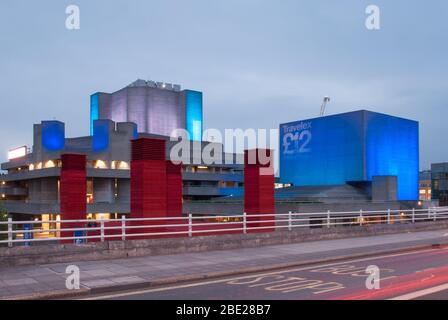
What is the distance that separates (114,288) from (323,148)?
51.7m

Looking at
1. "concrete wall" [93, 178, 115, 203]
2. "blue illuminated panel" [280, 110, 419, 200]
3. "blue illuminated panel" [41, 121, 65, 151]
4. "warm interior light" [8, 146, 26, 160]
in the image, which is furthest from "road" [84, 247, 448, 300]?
"warm interior light" [8, 146, 26, 160]

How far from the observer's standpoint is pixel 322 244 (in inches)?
807

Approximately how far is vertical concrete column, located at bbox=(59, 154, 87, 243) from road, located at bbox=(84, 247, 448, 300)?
13995 mm

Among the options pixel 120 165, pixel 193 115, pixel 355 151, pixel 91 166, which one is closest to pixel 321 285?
pixel 355 151

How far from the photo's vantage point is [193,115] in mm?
111375

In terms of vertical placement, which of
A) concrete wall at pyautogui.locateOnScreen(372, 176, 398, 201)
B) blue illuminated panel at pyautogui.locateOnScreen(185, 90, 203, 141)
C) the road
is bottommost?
the road

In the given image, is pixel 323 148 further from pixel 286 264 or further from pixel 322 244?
pixel 286 264

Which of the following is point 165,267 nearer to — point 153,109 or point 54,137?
point 54,137

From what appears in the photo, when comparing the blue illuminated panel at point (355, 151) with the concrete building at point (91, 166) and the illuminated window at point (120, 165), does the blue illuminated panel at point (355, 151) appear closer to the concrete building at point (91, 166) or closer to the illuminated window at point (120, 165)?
the concrete building at point (91, 166)

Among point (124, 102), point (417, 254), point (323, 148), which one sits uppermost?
point (124, 102)

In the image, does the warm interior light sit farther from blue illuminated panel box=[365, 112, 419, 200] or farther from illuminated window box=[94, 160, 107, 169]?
blue illuminated panel box=[365, 112, 419, 200]

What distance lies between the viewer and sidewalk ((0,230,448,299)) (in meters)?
10.9

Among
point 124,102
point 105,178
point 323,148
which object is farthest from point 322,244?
point 124,102
